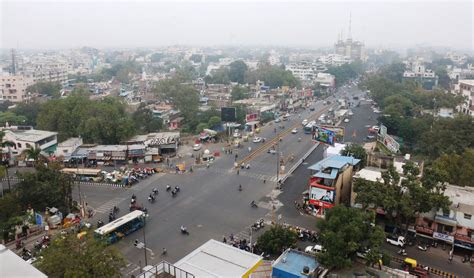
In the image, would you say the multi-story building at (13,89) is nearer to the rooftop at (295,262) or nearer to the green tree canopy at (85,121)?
the green tree canopy at (85,121)

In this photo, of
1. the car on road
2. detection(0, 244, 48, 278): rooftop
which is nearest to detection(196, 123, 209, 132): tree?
the car on road

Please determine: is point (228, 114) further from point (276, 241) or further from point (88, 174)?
point (276, 241)

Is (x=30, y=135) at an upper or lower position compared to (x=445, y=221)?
upper

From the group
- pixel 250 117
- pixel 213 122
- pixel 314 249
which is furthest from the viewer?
pixel 250 117

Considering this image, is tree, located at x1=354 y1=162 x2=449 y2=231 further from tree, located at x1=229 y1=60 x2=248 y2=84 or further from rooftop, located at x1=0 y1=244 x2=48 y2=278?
tree, located at x1=229 y1=60 x2=248 y2=84

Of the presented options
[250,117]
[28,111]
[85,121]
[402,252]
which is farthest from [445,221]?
[28,111]

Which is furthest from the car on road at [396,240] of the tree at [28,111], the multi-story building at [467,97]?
the tree at [28,111]
